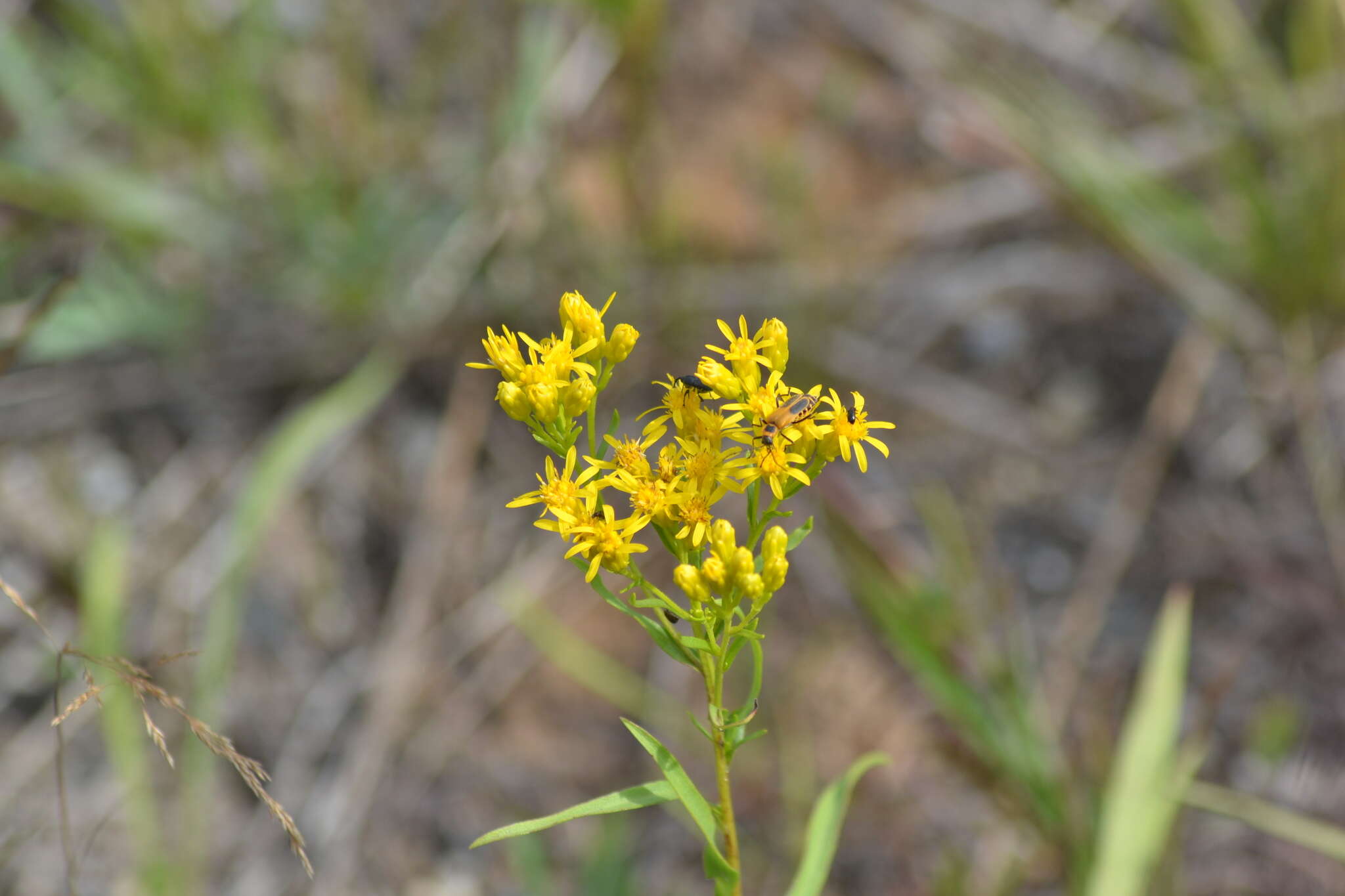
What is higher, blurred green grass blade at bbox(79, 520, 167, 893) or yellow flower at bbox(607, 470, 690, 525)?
yellow flower at bbox(607, 470, 690, 525)

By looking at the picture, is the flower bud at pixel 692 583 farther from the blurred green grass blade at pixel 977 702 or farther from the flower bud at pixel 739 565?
the blurred green grass blade at pixel 977 702

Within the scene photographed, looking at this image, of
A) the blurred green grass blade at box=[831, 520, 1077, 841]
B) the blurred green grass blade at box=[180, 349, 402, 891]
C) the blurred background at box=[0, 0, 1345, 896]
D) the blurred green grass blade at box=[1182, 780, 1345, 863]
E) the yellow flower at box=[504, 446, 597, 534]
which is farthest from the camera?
the blurred background at box=[0, 0, 1345, 896]

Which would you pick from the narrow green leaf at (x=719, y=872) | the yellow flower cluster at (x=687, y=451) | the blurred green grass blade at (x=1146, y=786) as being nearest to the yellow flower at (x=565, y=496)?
the yellow flower cluster at (x=687, y=451)

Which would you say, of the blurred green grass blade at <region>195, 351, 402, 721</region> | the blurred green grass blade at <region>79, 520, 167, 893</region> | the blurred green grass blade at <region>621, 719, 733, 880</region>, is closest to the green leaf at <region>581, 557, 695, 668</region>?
the blurred green grass blade at <region>621, 719, 733, 880</region>

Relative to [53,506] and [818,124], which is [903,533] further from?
[53,506]

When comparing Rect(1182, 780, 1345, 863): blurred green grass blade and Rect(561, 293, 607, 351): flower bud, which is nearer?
Rect(561, 293, 607, 351): flower bud

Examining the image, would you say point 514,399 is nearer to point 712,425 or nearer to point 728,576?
point 712,425

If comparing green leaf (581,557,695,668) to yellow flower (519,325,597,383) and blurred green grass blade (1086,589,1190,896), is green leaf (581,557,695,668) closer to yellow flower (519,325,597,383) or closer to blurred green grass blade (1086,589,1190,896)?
yellow flower (519,325,597,383)
